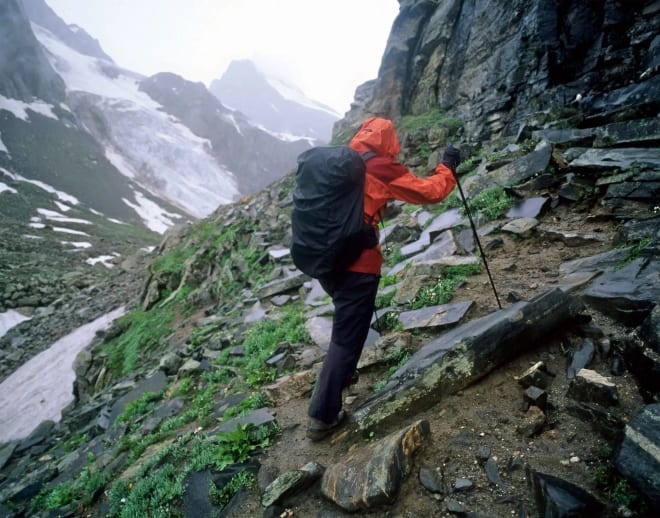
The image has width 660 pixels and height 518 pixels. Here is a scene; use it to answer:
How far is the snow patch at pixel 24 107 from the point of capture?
88.2 meters

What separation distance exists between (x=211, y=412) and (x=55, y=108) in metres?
A: 128

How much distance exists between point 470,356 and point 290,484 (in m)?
2.02

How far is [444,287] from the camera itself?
18.6 feet

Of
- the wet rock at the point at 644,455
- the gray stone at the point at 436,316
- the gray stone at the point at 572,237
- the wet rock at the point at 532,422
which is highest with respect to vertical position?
the wet rock at the point at 644,455

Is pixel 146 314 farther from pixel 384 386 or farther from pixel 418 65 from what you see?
pixel 418 65

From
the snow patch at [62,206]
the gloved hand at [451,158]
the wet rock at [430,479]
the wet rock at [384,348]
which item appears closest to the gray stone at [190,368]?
the wet rock at [384,348]

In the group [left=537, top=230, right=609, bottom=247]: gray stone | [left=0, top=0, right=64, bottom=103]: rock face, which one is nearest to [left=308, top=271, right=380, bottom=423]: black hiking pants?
[left=537, top=230, right=609, bottom=247]: gray stone

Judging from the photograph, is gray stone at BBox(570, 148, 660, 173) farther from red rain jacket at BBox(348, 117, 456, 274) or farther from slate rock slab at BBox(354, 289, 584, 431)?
red rain jacket at BBox(348, 117, 456, 274)

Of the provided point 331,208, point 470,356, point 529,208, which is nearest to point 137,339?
point 331,208

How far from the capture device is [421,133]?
1778 cm

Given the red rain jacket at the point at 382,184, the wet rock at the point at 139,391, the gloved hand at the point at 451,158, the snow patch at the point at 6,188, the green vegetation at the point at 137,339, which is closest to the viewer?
the red rain jacket at the point at 382,184

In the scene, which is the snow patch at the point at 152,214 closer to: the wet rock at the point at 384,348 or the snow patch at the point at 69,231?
the snow patch at the point at 69,231

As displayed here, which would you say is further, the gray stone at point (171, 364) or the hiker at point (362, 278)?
the gray stone at point (171, 364)

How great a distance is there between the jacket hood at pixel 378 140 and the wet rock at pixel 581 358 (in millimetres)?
2575
